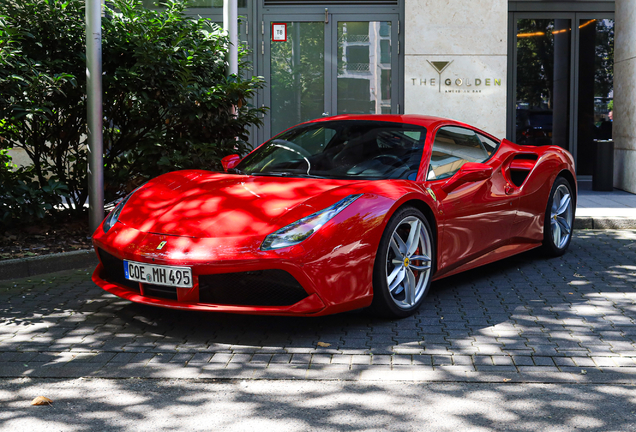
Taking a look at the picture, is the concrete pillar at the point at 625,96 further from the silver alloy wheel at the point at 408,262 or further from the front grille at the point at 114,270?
the front grille at the point at 114,270

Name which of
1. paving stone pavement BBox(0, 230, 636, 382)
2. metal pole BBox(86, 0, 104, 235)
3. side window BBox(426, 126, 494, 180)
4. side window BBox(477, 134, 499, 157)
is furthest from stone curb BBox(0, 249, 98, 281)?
side window BBox(477, 134, 499, 157)

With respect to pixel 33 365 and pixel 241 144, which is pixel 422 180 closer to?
pixel 33 365

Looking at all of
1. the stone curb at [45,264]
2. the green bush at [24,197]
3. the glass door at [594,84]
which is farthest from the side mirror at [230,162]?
the glass door at [594,84]

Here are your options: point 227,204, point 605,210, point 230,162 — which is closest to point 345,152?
point 230,162

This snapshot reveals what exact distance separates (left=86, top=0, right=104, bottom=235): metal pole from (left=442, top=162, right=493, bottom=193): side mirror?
360 cm

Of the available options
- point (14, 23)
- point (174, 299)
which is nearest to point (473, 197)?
point (174, 299)

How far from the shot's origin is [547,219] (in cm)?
688

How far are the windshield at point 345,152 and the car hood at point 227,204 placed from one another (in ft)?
1.00

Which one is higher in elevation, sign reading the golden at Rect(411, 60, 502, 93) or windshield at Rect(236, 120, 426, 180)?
sign reading the golden at Rect(411, 60, 502, 93)

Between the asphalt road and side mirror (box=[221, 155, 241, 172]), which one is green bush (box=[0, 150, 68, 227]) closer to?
side mirror (box=[221, 155, 241, 172])

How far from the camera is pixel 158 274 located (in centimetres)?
446

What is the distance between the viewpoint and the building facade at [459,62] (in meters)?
13.2

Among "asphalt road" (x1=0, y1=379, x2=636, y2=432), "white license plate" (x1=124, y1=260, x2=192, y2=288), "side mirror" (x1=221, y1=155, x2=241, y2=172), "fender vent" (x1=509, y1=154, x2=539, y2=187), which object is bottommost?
"asphalt road" (x1=0, y1=379, x2=636, y2=432)

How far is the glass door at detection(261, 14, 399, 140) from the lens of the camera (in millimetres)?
13555
